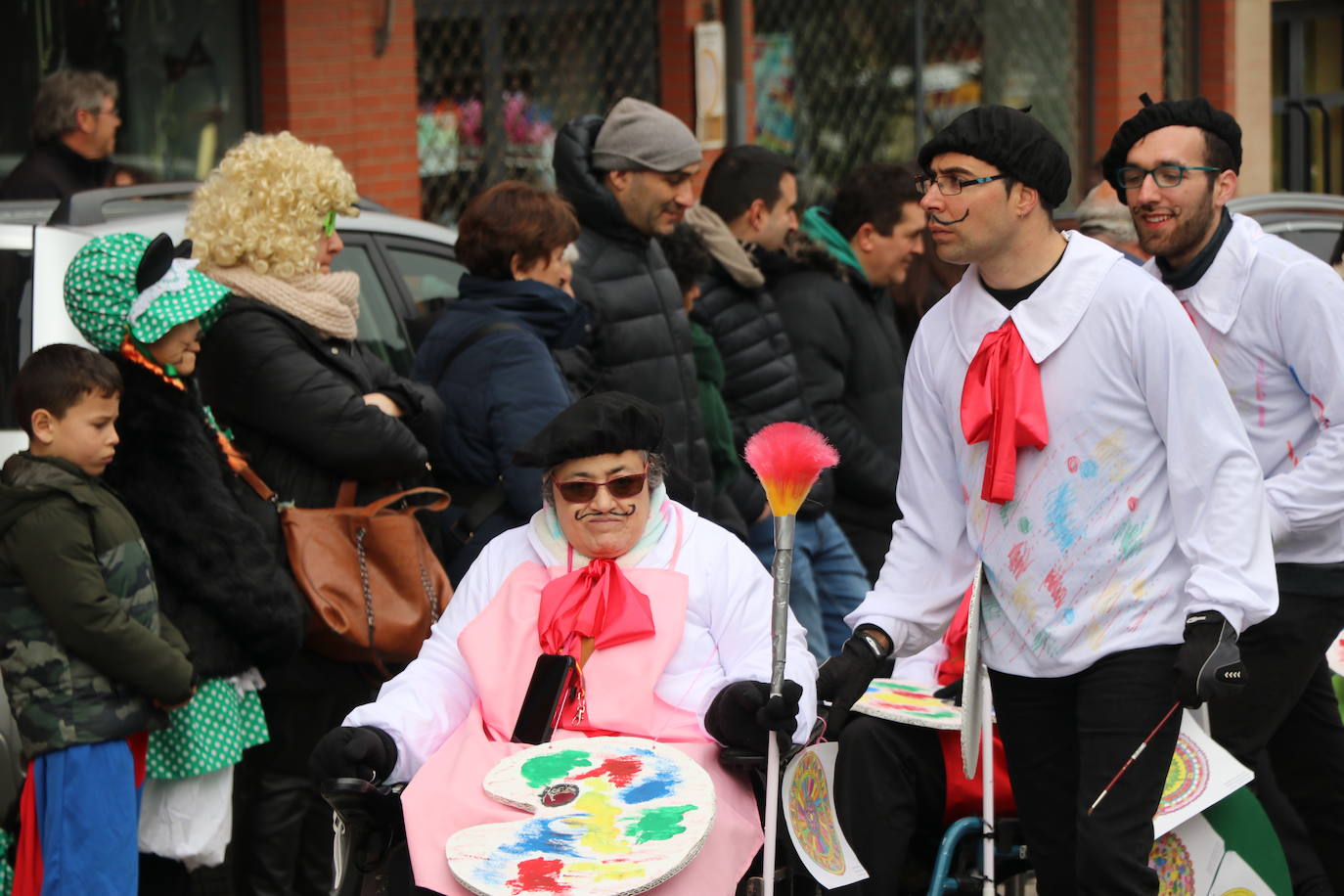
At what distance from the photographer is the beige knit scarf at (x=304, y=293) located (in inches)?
205

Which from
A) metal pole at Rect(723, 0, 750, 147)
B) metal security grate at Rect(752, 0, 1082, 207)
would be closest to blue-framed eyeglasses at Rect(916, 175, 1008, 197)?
metal pole at Rect(723, 0, 750, 147)

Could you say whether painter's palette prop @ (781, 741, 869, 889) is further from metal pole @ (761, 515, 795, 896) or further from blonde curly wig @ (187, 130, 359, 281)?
blonde curly wig @ (187, 130, 359, 281)

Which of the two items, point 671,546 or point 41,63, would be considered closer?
point 671,546

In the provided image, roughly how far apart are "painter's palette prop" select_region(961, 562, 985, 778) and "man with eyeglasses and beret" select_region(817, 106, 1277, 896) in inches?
1.2

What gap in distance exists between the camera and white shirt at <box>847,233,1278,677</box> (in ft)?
12.5

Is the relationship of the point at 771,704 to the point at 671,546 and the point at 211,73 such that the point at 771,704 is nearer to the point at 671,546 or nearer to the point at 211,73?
the point at 671,546

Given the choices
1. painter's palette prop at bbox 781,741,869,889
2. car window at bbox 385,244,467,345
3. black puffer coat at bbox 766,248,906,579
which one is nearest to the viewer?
painter's palette prop at bbox 781,741,869,889

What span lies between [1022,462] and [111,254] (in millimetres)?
2347

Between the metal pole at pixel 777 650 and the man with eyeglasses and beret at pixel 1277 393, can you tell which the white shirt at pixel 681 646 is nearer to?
the metal pole at pixel 777 650

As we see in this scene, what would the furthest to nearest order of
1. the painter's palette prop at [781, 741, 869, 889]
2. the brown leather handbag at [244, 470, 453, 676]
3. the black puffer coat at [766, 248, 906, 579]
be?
the black puffer coat at [766, 248, 906, 579] < the brown leather handbag at [244, 470, 453, 676] < the painter's palette prop at [781, 741, 869, 889]

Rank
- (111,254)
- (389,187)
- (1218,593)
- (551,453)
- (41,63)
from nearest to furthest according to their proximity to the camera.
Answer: (1218,593) < (551,453) < (111,254) < (41,63) < (389,187)

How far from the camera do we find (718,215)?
693 cm

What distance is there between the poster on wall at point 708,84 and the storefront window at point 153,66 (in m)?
2.83

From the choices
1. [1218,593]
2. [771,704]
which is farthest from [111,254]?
[1218,593]
